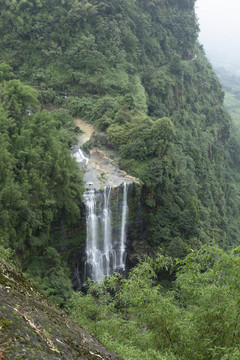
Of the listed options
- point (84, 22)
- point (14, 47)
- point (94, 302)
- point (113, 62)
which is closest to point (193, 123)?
point (113, 62)

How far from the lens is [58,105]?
74.7ft

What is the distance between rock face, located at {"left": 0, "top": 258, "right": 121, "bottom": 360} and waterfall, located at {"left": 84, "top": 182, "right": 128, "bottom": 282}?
11.9 metres

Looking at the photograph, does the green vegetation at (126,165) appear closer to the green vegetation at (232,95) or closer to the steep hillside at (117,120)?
the steep hillside at (117,120)

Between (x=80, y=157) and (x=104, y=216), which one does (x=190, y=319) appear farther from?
(x=80, y=157)

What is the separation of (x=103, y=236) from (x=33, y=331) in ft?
46.7

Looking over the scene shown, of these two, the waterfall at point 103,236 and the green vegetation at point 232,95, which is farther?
the green vegetation at point 232,95

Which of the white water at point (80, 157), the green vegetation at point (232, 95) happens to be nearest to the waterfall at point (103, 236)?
the white water at point (80, 157)

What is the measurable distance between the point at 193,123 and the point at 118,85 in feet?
37.2

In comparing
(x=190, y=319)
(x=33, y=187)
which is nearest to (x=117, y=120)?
(x=33, y=187)

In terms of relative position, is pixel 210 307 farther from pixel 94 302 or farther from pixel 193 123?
pixel 193 123

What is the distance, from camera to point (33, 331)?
10.6ft

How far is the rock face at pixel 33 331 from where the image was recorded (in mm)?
2871

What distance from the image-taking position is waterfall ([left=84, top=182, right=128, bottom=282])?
53.9 feet

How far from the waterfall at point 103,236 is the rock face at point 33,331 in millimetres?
11888
